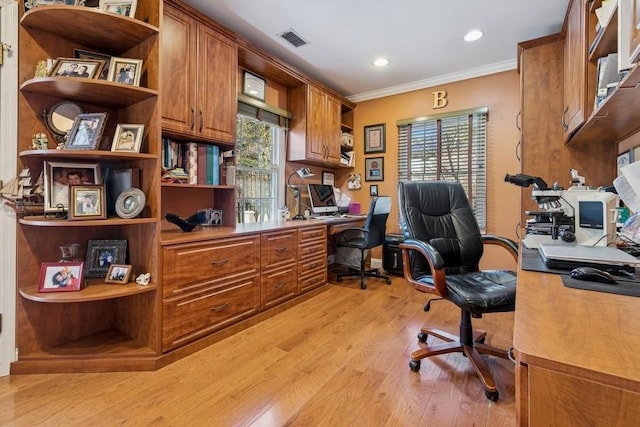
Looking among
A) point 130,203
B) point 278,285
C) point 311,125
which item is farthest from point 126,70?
point 311,125

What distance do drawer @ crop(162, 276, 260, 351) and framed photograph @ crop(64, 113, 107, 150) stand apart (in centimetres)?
102

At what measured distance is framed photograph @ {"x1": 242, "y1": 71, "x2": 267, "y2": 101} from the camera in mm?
2984

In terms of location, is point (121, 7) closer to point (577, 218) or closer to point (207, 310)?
point (207, 310)

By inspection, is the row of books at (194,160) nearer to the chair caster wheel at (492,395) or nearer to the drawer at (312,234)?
the drawer at (312,234)

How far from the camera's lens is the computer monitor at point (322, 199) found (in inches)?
147

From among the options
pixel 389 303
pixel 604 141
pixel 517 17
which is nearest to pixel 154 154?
pixel 389 303

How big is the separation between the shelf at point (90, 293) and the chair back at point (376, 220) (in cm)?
216

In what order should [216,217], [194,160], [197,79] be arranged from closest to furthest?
[197,79]
[194,160]
[216,217]

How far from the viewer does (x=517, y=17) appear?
2447 mm

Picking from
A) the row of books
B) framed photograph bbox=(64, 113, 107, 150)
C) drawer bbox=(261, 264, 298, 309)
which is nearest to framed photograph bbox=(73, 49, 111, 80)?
framed photograph bbox=(64, 113, 107, 150)

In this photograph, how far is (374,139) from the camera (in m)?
4.21

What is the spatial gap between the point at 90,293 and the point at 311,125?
8.69 ft

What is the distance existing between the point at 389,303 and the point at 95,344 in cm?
232

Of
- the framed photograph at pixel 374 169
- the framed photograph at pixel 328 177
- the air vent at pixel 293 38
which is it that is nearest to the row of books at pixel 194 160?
the air vent at pixel 293 38
